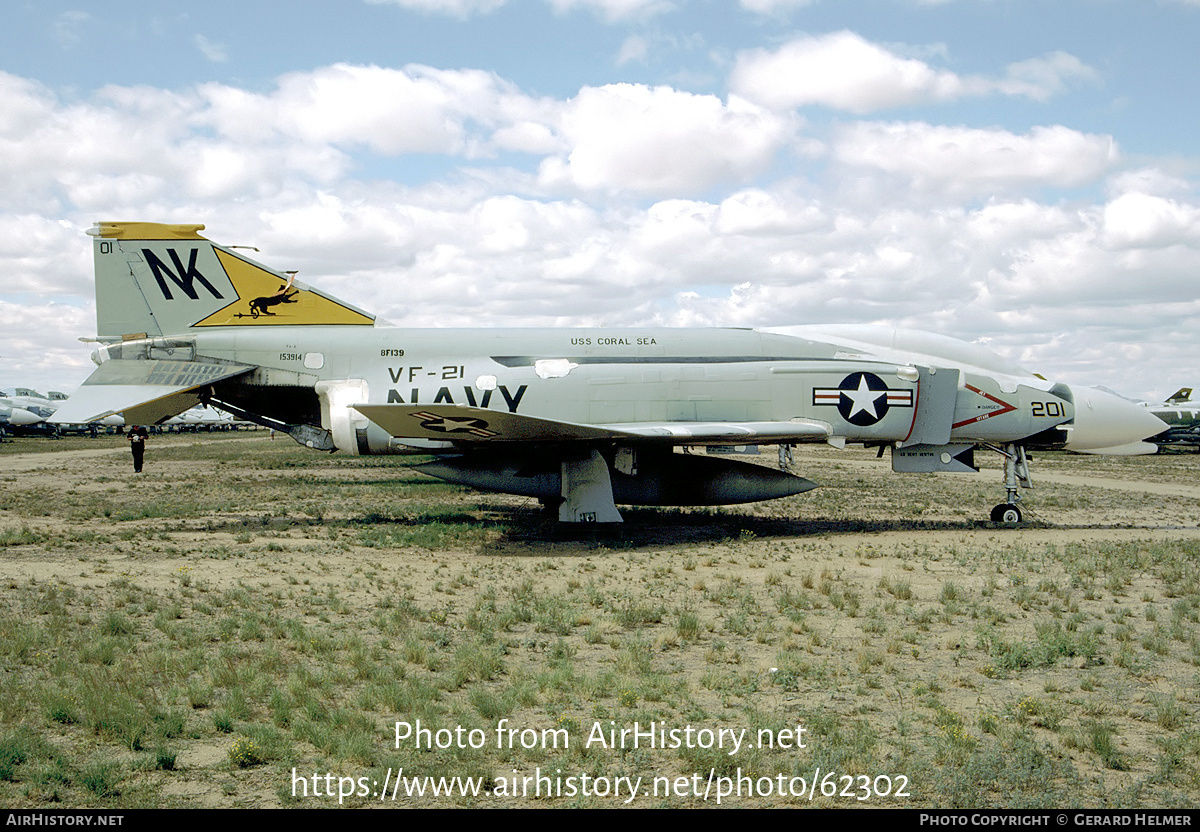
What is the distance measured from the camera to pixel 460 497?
21.8 meters

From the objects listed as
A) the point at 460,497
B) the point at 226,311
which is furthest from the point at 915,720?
the point at 460,497

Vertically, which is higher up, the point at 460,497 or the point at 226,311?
the point at 226,311

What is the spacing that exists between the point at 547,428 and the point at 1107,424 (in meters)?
10.6

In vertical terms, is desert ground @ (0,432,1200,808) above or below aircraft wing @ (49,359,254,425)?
below

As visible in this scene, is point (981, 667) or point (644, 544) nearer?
point (981, 667)

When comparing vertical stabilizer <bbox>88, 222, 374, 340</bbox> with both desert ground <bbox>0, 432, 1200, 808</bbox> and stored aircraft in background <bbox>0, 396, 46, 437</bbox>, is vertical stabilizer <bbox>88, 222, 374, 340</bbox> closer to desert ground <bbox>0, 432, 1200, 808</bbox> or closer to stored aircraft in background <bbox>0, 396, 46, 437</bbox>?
desert ground <bbox>0, 432, 1200, 808</bbox>

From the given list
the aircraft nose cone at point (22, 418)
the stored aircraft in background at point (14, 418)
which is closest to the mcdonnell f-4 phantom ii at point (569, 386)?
the stored aircraft in background at point (14, 418)

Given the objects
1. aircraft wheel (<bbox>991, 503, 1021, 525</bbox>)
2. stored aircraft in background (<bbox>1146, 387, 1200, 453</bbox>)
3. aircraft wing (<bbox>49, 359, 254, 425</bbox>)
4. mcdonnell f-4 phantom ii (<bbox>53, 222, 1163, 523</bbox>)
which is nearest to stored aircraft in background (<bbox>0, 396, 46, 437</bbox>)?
aircraft wing (<bbox>49, 359, 254, 425</bbox>)

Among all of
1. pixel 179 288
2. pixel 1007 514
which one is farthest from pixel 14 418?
pixel 1007 514

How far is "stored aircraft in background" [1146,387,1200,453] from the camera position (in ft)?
142

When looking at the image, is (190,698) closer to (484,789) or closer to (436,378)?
(484,789)

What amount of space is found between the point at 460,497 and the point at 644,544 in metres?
8.84

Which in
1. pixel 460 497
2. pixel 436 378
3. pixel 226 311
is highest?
pixel 226 311

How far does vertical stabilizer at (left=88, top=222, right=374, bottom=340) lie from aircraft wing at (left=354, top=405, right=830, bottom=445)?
164 inches
